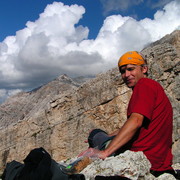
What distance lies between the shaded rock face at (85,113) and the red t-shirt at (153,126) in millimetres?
10170

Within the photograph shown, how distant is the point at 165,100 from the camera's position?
4.00 m

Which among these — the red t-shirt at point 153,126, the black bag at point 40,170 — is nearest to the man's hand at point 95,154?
the black bag at point 40,170

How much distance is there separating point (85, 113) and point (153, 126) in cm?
1465

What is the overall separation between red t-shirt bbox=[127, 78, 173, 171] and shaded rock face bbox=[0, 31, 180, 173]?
33.4 ft

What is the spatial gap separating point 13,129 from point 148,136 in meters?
19.9

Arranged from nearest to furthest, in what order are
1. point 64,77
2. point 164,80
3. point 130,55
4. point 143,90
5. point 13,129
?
point 143,90
point 130,55
point 164,80
point 13,129
point 64,77

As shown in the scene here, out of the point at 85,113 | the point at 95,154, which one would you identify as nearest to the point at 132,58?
the point at 95,154

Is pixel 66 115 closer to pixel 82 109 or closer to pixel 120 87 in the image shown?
pixel 82 109

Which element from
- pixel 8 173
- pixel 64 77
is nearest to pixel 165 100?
pixel 8 173

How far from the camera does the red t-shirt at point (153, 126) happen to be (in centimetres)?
372

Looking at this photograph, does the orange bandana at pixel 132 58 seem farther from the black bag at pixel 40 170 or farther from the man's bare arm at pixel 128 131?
the black bag at pixel 40 170

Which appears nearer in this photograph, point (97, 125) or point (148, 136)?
point (148, 136)

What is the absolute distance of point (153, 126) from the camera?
382 centimetres

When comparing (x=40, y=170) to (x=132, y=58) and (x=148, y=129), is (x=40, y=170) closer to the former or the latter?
(x=148, y=129)
